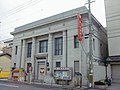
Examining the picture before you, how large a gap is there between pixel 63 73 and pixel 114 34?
13.5m

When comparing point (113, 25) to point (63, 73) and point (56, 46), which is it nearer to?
point (56, 46)

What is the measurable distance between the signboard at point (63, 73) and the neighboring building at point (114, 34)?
9423 mm

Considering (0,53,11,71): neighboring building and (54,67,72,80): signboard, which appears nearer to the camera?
(54,67,72,80): signboard

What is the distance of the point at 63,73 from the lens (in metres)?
25.1

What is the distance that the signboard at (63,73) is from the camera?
24.4m

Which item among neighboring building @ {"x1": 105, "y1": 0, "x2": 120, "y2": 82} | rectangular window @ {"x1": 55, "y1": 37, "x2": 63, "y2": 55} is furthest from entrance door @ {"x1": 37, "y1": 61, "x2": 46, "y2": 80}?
neighboring building @ {"x1": 105, "y1": 0, "x2": 120, "y2": 82}

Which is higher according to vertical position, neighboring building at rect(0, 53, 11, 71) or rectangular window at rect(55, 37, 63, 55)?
rectangular window at rect(55, 37, 63, 55)

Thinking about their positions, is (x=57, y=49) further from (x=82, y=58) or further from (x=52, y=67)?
(x=82, y=58)

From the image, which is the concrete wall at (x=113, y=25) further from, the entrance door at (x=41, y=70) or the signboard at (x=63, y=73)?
the entrance door at (x=41, y=70)

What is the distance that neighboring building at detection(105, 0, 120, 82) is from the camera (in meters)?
29.0

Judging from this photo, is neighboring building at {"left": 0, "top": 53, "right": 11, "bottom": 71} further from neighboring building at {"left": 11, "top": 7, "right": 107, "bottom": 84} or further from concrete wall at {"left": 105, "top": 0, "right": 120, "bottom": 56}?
concrete wall at {"left": 105, "top": 0, "right": 120, "bottom": 56}

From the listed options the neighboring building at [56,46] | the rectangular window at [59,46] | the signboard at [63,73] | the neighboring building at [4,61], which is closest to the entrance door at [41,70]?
the neighboring building at [56,46]

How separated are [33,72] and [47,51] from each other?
18.2 feet

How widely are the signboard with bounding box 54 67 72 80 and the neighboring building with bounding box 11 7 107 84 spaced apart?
1.01 m
